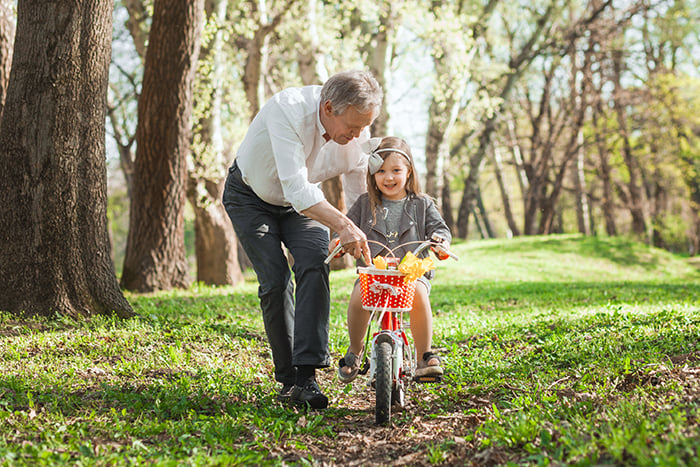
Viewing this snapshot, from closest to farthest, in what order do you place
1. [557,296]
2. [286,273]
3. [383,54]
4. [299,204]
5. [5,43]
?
[299,204] → [286,273] → [5,43] → [557,296] → [383,54]

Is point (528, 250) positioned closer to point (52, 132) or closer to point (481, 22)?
point (481, 22)

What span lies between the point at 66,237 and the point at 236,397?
2.59 m

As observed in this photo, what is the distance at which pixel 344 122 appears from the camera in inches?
148

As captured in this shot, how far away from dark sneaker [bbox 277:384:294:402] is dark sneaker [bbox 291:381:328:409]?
10 centimetres

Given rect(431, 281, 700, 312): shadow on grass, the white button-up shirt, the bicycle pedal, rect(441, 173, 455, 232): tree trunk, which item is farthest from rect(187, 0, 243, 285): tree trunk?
rect(441, 173, 455, 232): tree trunk

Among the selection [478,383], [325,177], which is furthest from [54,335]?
[478,383]

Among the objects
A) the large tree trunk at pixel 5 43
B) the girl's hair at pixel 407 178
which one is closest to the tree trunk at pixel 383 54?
the large tree trunk at pixel 5 43

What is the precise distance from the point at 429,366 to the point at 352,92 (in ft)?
6.20

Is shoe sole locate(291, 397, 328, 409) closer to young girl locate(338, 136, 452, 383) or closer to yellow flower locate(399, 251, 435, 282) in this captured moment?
young girl locate(338, 136, 452, 383)

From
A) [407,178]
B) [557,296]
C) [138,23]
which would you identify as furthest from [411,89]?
[407,178]

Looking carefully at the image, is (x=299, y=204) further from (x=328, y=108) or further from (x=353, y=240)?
(x=328, y=108)

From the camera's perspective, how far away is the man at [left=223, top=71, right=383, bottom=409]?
368 cm

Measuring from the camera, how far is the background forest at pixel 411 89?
30.7ft

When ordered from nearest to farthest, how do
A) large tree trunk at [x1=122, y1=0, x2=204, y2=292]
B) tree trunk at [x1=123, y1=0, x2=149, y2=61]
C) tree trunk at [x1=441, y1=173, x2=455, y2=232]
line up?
large tree trunk at [x1=122, y1=0, x2=204, y2=292], tree trunk at [x1=123, y1=0, x2=149, y2=61], tree trunk at [x1=441, y1=173, x2=455, y2=232]
